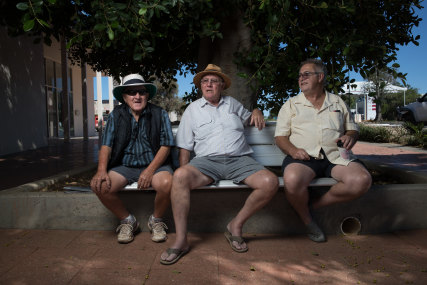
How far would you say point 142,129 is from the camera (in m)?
3.28

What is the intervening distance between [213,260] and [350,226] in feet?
4.62

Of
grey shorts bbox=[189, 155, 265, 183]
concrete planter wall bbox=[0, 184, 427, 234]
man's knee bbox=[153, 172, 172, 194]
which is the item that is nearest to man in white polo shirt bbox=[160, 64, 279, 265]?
grey shorts bbox=[189, 155, 265, 183]

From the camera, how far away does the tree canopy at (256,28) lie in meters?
3.31

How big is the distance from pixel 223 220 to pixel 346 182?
1119 millimetres

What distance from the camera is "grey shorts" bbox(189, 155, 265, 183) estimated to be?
300 cm

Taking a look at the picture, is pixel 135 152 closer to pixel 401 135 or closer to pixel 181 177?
pixel 181 177

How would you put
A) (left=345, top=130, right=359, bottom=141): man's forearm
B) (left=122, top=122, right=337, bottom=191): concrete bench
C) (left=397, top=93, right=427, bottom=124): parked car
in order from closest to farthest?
(left=345, top=130, right=359, bottom=141): man's forearm → (left=122, top=122, right=337, bottom=191): concrete bench → (left=397, top=93, right=427, bottom=124): parked car

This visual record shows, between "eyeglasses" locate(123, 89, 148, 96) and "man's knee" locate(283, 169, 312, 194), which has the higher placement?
"eyeglasses" locate(123, 89, 148, 96)

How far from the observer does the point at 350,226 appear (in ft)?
10.8

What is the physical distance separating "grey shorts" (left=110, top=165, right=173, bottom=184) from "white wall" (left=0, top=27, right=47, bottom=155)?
7.99m

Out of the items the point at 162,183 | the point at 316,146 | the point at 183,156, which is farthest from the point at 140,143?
the point at 316,146

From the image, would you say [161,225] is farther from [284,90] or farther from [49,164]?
[49,164]

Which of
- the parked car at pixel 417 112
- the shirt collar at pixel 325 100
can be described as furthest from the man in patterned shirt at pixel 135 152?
the parked car at pixel 417 112

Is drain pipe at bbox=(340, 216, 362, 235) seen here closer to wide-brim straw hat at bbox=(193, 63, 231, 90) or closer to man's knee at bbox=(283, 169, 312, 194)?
man's knee at bbox=(283, 169, 312, 194)
